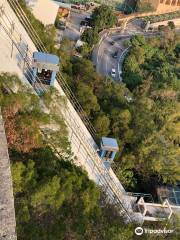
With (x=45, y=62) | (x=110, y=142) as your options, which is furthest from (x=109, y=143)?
(x=45, y=62)

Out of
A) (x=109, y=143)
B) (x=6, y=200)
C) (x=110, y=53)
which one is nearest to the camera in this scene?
(x=6, y=200)

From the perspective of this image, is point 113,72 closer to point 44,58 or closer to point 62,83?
point 62,83

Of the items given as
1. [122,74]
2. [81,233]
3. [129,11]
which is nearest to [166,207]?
[81,233]

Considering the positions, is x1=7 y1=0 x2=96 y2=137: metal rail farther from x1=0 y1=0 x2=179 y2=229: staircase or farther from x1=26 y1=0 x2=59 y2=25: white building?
x1=26 y1=0 x2=59 y2=25: white building

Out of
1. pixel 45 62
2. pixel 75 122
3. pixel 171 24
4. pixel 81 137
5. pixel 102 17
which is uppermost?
pixel 45 62

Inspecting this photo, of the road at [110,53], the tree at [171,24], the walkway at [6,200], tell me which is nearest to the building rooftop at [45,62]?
the walkway at [6,200]

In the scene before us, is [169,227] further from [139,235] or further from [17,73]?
[17,73]
